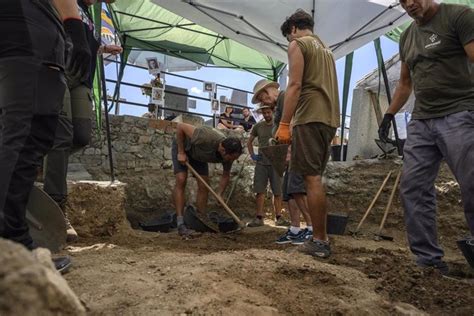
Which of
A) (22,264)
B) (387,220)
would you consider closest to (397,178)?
(387,220)

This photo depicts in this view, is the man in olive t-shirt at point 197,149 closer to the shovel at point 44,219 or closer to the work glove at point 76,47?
the shovel at point 44,219

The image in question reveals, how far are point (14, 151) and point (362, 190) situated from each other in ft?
13.9

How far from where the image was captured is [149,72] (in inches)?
311

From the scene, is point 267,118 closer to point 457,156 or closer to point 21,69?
point 457,156

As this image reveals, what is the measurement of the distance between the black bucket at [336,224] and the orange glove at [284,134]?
1651mm

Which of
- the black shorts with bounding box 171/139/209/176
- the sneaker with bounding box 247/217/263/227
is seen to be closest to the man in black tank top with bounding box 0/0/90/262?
the black shorts with bounding box 171/139/209/176

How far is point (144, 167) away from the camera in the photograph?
5742mm

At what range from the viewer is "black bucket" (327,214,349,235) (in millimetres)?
3973

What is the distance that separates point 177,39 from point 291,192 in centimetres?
670

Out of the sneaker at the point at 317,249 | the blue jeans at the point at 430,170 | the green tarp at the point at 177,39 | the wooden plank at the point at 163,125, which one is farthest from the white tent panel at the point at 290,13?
the sneaker at the point at 317,249

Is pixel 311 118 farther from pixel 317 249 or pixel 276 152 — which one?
pixel 317 249

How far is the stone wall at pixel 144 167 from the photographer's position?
17.8ft

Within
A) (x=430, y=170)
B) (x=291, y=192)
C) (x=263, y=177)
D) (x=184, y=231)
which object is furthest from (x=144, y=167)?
(x=430, y=170)

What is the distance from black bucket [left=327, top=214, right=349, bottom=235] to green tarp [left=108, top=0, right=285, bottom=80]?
566 cm
